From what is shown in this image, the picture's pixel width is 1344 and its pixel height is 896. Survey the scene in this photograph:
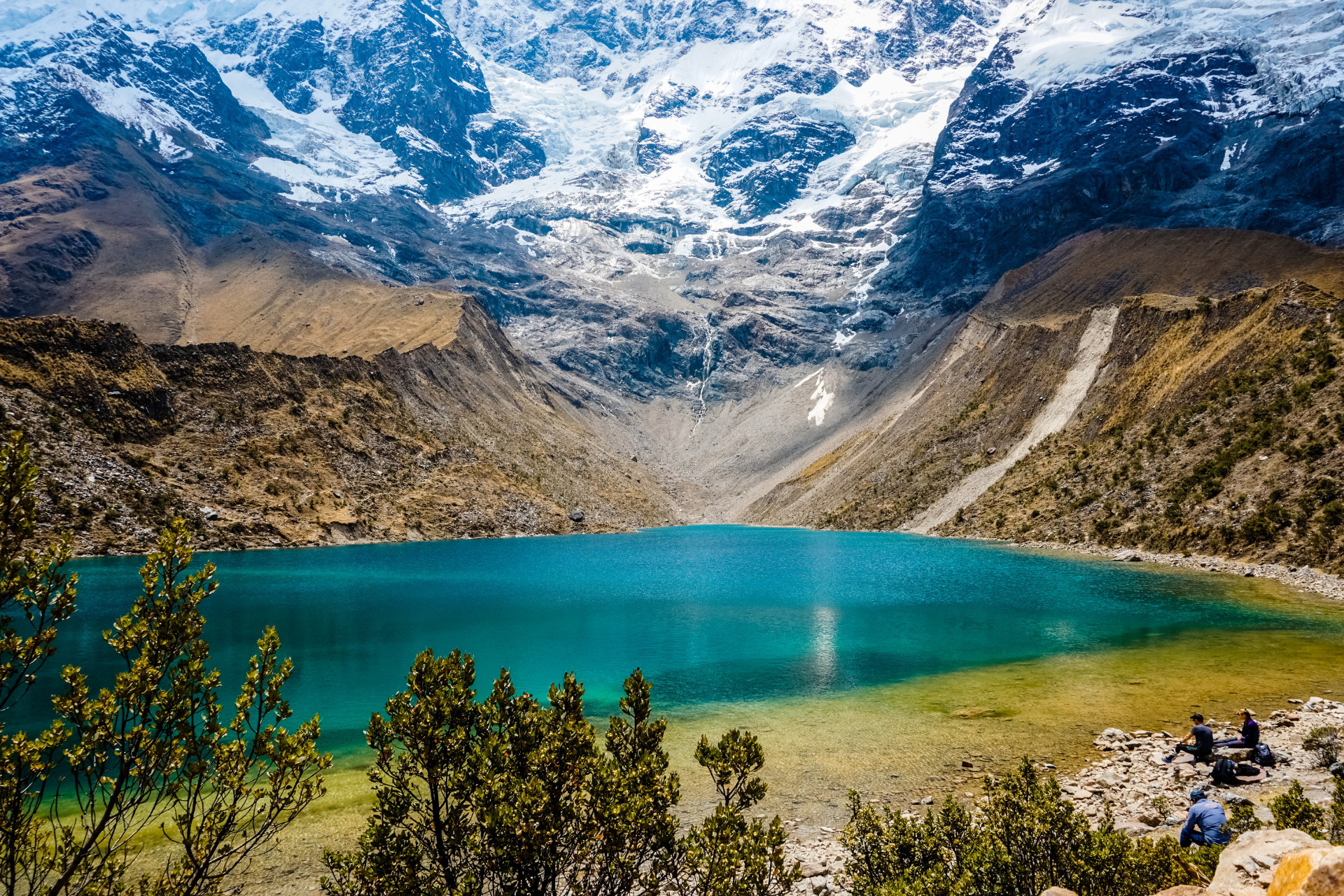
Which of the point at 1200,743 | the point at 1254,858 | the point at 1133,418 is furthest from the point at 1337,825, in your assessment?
the point at 1133,418

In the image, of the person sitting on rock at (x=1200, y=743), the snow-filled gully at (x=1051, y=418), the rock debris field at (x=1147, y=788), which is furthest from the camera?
the snow-filled gully at (x=1051, y=418)

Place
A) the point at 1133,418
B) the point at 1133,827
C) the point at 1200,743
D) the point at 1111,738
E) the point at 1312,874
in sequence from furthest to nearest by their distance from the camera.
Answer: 1. the point at 1133,418
2. the point at 1111,738
3. the point at 1200,743
4. the point at 1133,827
5. the point at 1312,874

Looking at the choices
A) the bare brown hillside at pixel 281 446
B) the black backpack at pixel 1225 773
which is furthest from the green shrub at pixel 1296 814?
the bare brown hillside at pixel 281 446

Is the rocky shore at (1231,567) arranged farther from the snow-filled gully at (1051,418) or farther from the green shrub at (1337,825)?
the green shrub at (1337,825)

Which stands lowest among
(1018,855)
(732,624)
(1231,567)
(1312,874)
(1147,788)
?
(1147,788)

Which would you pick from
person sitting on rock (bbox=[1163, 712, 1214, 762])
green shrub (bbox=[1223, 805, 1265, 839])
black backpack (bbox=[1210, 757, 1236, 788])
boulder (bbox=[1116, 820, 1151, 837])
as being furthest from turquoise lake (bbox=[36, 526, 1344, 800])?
green shrub (bbox=[1223, 805, 1265, 839])

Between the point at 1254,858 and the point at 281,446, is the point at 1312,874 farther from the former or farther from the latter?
the point at 281,446
